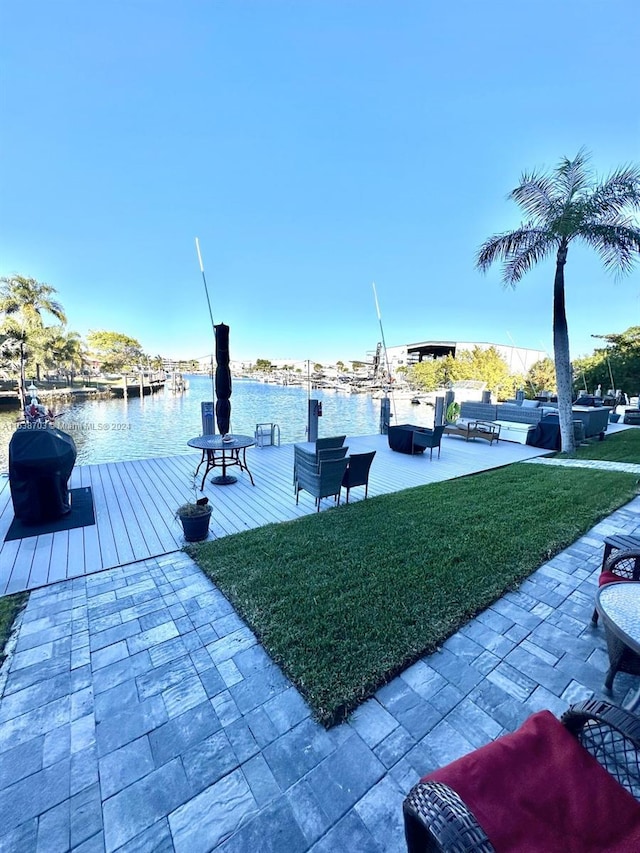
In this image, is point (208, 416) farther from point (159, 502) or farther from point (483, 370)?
point (483, 370)

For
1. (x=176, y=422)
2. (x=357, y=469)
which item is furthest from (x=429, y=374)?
(x=357, y=469)

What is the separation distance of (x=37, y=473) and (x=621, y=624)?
512 centimetres

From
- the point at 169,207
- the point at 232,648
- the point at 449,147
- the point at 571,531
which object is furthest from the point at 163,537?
the point at 449,147

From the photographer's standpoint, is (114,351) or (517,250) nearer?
(517,250)

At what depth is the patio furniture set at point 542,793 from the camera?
0.88 meters

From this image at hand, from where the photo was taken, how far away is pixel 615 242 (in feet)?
23.3

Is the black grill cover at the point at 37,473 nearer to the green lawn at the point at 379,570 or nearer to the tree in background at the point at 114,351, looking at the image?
the green lawn at the point at 379,570

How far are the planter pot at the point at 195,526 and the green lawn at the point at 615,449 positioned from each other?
28.0 ft

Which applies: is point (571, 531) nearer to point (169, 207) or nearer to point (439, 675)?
point (439, 675)

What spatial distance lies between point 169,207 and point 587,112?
15474mm

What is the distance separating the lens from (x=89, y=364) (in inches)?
1225

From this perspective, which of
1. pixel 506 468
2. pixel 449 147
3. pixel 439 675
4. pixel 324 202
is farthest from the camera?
pixel 324 202

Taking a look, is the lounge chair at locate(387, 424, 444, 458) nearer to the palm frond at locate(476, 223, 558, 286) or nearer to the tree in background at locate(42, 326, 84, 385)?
the palm frond at locate(476, 223, 558, 286)

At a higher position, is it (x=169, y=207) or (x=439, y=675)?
(x=169, y=207)
